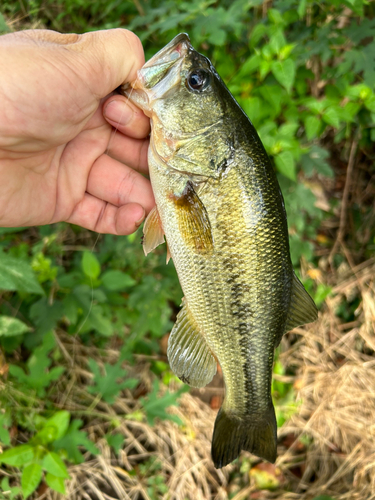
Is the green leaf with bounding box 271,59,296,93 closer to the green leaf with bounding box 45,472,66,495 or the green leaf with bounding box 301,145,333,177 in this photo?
the green leaf with bounding box 301,145,333,177

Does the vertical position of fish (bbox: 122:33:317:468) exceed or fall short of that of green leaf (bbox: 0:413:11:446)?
it exceeds it

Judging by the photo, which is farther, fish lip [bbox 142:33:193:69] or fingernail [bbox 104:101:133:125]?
fingernail [bbox 104:101:133:125]

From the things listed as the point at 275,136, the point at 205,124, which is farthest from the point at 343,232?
the point at 205,124

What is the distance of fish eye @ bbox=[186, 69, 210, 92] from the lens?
1646mm

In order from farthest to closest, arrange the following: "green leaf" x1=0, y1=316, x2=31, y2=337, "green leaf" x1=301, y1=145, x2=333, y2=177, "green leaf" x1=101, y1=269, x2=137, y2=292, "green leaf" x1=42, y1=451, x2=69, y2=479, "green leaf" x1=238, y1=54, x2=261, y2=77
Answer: "green leaf" x1=301, y1=145, x2=333, y2=177 < "green leaf" x1=101, y1=269, x2=137, y2=292 < "green leaf" x1=238, y1=54, x2=261, y2=77 < "green leaf" x1=0, y1=316, x2=31, y2=337 < "green leaf" x1=42, y1=451, x2=69, y2=479

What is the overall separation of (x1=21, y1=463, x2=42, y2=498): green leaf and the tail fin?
104 centimetres

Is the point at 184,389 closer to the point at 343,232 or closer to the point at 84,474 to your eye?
the point at 84,474

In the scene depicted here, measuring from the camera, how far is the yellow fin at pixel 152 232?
1854 millimetres

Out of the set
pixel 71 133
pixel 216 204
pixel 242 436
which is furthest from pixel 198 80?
pixel 242 436

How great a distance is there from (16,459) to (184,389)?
4.67 feet

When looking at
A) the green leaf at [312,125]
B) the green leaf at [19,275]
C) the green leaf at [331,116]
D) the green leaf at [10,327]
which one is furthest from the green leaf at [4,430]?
the green leaf at [331,116]

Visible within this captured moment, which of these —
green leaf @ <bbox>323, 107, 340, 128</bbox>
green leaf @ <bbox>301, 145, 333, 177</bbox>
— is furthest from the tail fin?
green leaf @ <bbox>323, 107, 340, 128</bbox>

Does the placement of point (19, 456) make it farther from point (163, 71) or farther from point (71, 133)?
point (163, 71)

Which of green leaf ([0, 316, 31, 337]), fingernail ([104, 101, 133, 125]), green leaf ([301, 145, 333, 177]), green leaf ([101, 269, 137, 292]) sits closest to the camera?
fingernail ([104, 101, 133, 125])
